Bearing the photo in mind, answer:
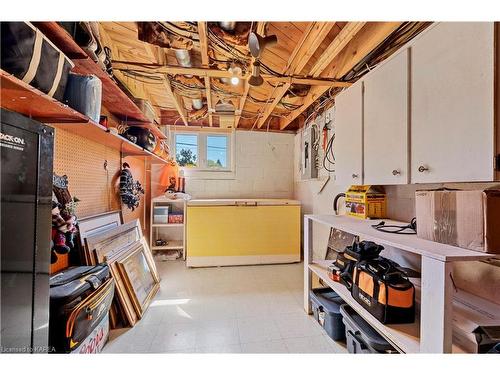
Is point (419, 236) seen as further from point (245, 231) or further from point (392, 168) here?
point (245, 231)

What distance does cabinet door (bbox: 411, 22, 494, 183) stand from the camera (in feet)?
2.98

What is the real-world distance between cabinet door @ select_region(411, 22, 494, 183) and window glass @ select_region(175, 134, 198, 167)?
365 centimetres

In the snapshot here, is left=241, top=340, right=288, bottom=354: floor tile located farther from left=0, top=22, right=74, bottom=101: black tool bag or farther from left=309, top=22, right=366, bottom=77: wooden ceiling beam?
left=309, top=22, right=366, bottom=77: wooden ceiling beam

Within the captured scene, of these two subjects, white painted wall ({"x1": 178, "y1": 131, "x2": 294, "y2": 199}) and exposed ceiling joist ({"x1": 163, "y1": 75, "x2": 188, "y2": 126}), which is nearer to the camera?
exposed ceiling joist ({"x1": 163, "y1": 75, "x2": 188, "y2": 126})

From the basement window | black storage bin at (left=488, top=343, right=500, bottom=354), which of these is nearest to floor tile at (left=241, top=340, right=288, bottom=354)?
black storage bin at (left=488, top=343, right=500, bottom=354)

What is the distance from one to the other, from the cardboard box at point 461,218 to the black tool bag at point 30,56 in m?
1.91

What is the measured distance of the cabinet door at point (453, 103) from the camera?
2.98 ft

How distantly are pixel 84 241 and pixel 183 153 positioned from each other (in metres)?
2.71

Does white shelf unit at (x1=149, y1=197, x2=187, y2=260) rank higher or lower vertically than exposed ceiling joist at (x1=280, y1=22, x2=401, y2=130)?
lower

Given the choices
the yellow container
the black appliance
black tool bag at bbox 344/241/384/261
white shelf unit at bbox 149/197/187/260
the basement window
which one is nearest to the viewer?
the black appliance

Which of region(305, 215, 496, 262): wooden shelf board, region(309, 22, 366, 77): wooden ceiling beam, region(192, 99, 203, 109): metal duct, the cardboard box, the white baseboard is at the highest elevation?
region(192, 99, 203, 109): metal duct

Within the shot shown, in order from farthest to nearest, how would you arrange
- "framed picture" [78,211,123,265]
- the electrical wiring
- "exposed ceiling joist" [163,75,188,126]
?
the electrical wiring, "exposed ceiling joist" [163,75,188,126], "framed picture" [78,211,123,265]

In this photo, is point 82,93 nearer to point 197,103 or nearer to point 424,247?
point 424,247
